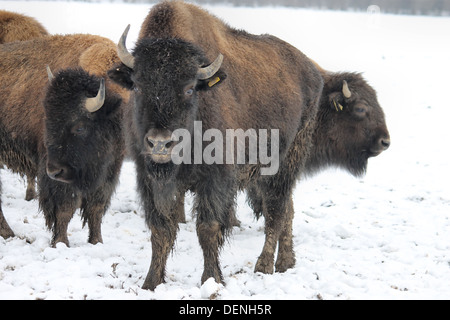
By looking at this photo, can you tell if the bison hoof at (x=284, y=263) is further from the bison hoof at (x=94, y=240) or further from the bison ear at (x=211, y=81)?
the bison ear at (x=211, y=81)

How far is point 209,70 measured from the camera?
4.50 metres

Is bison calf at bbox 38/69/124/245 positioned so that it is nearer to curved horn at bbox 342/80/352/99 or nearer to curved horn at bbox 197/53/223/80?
curved horn at bbox 197/53/223/80

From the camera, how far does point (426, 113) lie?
16.5 meters

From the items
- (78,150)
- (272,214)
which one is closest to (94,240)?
(78,150)

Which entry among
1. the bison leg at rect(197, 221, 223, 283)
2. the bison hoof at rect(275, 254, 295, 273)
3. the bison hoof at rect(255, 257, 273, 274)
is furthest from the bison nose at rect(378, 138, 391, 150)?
the bison leg at rect(197, 221, 223, 283)

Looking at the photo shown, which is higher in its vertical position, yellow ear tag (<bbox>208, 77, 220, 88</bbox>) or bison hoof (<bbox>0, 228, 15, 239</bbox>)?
yellow ear tag (<bbox>208, 77, 220, 88</bbox>)

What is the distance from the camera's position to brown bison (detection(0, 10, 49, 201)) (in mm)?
8266

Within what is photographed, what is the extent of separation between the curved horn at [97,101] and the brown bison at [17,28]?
138 inches

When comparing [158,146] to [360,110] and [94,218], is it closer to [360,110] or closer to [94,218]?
[94,218]

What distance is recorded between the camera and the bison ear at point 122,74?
4.59 meters

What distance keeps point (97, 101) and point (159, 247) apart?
182 centimetres

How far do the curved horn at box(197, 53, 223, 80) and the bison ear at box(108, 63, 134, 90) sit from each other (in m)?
0.62

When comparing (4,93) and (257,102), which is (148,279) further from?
(4,93)

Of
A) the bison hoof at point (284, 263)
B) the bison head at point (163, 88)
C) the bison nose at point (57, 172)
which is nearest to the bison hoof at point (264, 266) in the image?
the bison hoof at point (284, 263)
